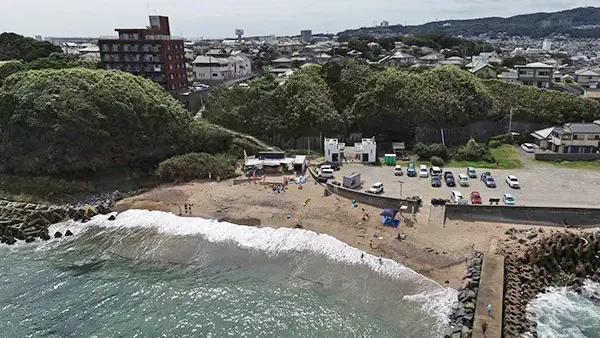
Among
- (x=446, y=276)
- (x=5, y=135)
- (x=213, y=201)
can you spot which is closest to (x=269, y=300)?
(x=446, y=276)

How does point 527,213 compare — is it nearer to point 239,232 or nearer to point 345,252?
point 345,252

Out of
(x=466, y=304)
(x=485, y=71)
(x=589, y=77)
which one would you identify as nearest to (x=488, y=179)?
(x=466, y=304)

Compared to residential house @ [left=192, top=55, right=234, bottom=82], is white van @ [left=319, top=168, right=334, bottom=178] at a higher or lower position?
lower

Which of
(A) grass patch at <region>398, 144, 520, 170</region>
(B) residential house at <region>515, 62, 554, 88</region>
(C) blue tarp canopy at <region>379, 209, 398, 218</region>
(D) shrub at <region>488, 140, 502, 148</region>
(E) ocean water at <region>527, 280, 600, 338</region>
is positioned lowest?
(E) ocean water at <region>527, 280, 600, 338</region>

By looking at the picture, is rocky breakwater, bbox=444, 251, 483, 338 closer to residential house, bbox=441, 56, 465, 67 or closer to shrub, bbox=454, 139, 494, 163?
shrub, bbox=454, 139, 494, 163

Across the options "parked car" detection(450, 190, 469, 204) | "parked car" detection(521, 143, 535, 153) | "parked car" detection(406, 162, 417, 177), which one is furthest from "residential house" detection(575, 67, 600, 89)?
"parked car" detection(450, 190, 469, 204)

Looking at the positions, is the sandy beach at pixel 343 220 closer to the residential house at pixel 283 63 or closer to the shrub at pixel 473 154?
the shrub at pixel 473 154

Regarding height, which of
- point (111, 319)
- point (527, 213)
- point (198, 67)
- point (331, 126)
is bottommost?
point (111, 319)
